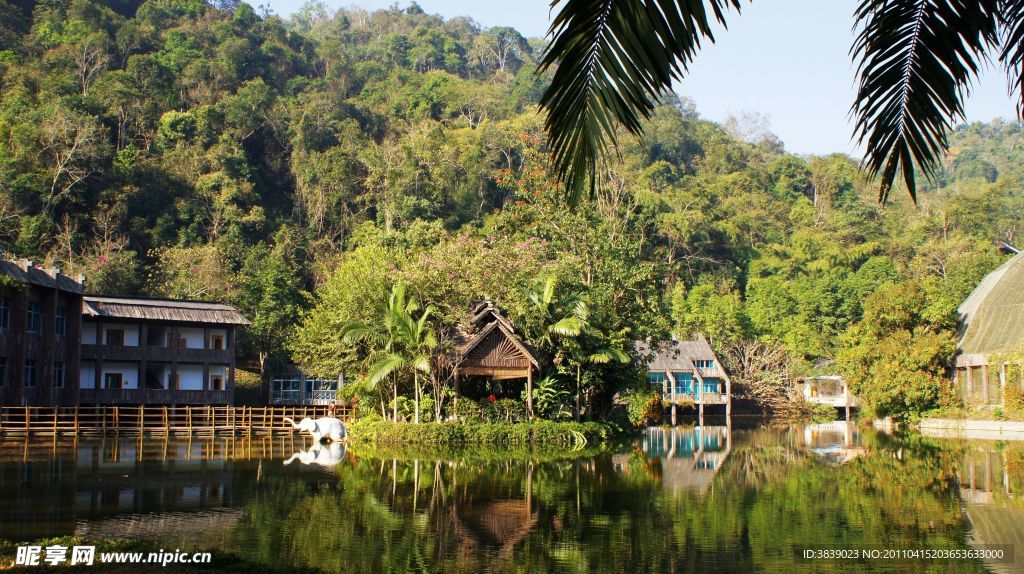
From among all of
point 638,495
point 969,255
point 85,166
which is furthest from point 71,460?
point 969,255

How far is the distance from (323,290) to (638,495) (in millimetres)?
30674

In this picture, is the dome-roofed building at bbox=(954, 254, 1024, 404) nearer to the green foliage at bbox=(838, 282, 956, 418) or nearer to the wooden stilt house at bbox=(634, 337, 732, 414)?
the green foliage at bbox=(838, 282, 956, 418)

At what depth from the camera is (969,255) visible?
6359 cm

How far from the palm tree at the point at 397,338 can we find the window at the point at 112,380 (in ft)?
56.1

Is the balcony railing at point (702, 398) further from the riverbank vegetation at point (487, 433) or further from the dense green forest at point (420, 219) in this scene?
the riverbank vegetation at point (487, 433)

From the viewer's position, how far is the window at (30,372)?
34531 millimetres

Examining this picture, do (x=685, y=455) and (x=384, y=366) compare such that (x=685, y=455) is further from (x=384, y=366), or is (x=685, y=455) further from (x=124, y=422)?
(x=124, y=422)

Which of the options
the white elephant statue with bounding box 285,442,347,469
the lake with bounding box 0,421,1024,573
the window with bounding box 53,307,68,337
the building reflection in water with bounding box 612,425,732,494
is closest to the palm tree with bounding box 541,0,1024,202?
the lake with bounding box 0,421,1024,573

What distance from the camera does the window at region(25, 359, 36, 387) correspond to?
113 ft

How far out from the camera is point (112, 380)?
43.2 meters

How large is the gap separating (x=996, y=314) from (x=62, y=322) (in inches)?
1587

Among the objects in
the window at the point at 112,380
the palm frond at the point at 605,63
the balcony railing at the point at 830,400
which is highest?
the palm frond at the point at 605,63

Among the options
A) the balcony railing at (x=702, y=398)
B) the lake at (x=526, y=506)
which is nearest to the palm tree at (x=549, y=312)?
the lake at (x=526, y=506)

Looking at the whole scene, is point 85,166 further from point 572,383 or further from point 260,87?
point 572,383
